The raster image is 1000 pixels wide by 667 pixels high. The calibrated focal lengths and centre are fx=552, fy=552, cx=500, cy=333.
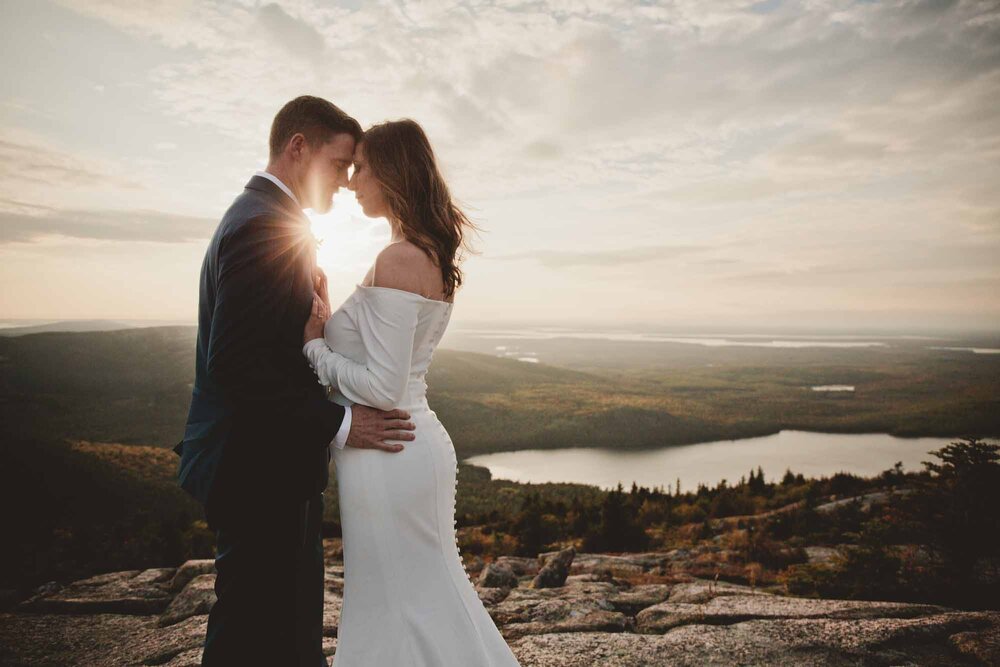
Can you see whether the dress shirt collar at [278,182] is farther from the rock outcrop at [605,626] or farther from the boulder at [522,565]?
the boulder at [522,565]

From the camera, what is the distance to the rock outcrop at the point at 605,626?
364 cm

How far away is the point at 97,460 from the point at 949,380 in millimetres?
125823

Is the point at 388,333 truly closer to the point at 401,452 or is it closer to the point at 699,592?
the point at 401,452

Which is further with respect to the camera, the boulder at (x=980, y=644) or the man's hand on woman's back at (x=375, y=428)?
the boulder at (x=980, y=644)

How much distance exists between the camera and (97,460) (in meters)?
23.4

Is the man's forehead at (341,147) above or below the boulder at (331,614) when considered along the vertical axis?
above

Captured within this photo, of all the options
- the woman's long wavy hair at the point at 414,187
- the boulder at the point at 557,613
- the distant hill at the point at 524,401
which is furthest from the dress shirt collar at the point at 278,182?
the distant hill at the point at 524,401

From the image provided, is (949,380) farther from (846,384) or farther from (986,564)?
(986,564)

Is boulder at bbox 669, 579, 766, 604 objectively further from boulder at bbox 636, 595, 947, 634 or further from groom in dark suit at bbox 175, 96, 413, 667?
groom in dark suit at bbox 175, 96, 413, 667

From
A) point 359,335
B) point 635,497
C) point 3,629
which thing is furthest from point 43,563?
point 635,497

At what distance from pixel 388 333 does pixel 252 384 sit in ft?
1.93

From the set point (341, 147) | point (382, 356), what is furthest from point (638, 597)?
→ point (341, 147)

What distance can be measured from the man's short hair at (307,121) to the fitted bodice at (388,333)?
2.94 ft

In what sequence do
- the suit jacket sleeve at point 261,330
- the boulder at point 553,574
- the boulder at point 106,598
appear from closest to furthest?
the suit jacket sleeve at point 261,330
the boulder at point 106,598
the boulder at point 553,574
